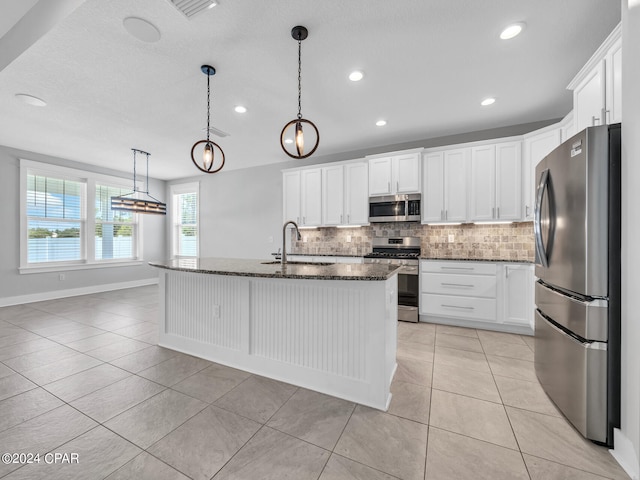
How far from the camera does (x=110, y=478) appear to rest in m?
1.29

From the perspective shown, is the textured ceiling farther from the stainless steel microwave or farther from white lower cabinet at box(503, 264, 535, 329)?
white lower cabinet at box(503, 264, 535, 329)

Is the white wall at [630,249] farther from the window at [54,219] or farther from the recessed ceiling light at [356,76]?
the window at [54,219]

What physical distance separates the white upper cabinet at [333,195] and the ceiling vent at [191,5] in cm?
309

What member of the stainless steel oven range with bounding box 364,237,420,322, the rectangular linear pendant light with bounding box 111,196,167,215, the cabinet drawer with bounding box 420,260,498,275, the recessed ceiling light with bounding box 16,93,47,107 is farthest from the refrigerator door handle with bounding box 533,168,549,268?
the rectangular linear pendant light with bounding box 111,196,167,215

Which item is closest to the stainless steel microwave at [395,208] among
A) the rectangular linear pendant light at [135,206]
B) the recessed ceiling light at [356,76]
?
the recessed ceiling light at [356,76]

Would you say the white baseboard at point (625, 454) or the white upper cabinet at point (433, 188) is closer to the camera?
the white baseboard at point (625, 454)

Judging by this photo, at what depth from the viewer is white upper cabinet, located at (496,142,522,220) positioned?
349cm

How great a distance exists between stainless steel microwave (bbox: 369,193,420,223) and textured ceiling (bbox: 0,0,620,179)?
3.25 ft

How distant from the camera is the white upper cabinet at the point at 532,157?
3186 millimetres

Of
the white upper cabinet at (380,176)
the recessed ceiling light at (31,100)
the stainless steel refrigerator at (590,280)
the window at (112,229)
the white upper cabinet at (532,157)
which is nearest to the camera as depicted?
the stainless steel refrigerator at (590,280)

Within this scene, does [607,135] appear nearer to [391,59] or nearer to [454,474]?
[391,59]

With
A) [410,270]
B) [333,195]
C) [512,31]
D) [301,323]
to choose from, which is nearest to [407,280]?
[410,270]

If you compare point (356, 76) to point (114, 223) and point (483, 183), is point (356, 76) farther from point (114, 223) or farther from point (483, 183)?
point (114, 223)

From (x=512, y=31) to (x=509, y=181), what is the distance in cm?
201
